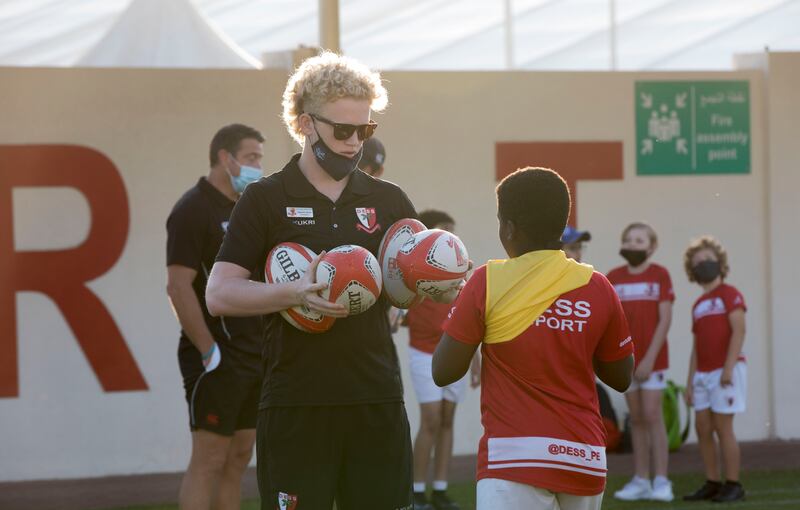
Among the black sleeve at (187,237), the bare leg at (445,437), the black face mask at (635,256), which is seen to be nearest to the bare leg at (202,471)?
the black sleeve at (187,237)

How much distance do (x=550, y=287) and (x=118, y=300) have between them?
6254 millimetres

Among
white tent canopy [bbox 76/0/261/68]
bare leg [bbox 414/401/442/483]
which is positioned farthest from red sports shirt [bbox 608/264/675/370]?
white tent canopy [bbox 76/0/261/68]

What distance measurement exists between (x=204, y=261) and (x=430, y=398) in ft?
8.69

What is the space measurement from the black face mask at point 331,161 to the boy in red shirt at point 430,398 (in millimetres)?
4052

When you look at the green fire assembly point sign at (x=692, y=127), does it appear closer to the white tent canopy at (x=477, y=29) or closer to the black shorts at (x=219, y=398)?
the white tent canopy at (x=477, y=29)

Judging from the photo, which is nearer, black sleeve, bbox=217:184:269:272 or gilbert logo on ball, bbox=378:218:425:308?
black sleeve, bbox=217:184:269:272

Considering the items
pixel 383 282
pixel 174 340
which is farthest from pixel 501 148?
pixel 383 282

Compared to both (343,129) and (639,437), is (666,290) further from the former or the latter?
(343,129)

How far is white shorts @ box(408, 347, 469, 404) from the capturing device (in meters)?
8.15

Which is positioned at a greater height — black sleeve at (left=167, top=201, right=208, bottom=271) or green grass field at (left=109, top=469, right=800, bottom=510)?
black sleeve at (left=167, top=201, right=208, bottom=271)

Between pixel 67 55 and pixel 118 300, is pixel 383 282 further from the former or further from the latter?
pixel 67 55

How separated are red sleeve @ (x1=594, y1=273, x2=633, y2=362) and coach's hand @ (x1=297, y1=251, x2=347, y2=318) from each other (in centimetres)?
86

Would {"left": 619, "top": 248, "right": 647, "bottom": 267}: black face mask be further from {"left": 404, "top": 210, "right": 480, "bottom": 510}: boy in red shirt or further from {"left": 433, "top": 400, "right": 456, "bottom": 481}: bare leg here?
{"left": 433, "top": 400, "right": 456, "bottom": 481}: bare leg

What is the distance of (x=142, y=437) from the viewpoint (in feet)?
31.7
